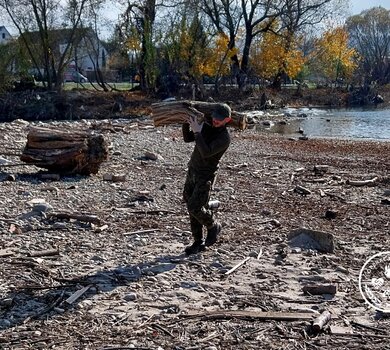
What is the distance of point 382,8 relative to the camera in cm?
8625

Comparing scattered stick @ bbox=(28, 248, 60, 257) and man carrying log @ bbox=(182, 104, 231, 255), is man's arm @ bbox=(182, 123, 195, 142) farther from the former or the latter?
scattered stick @ bbox=(28, 248, 60, 257)

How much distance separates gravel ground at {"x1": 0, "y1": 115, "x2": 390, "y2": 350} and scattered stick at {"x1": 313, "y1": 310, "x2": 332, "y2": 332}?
0.16ft

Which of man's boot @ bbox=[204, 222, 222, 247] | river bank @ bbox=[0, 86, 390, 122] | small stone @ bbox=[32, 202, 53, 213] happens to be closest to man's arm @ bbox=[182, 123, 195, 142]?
man's boot @ bbox=[204, 222, 222, 247]

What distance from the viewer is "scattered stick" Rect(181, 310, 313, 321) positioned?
5.54 meters

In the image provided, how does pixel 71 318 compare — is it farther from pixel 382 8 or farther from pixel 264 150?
pixel 382 8

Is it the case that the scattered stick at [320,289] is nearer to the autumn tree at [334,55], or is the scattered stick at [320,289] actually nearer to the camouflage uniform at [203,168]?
the camouflage uniform at [203,168]

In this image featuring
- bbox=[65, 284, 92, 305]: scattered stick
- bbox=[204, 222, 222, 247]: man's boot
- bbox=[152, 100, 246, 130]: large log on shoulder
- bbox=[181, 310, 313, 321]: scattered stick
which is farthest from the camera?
bbox=[204, 222, 222, 247]: man's boot

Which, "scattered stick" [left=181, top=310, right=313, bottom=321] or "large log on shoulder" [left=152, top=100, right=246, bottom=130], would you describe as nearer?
"scattered stick" [left=181, top=310, right=313, bottom=321]

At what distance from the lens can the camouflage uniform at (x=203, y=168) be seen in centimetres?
718

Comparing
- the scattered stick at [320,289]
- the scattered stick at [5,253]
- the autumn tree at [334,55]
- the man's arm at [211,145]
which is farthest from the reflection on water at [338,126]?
the autumn tree at [334,55]

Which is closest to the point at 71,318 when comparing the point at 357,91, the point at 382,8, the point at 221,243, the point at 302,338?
the point at 302,338

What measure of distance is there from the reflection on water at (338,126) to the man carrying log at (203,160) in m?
21.8

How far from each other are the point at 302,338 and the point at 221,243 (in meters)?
3.10

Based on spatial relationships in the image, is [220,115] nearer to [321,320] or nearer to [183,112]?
[183,112]
